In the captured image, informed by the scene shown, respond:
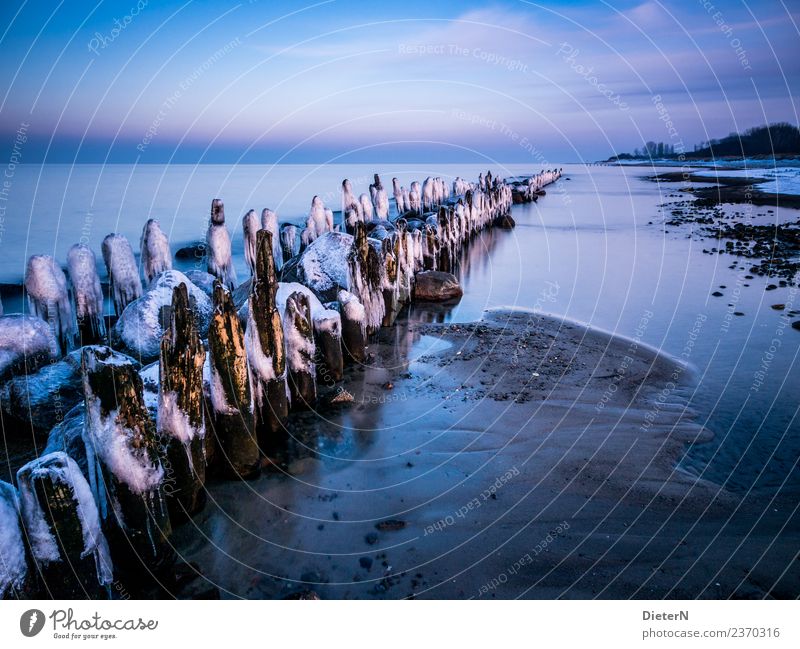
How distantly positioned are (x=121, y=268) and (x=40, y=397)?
2924 mm

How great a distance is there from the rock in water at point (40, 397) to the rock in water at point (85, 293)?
6.56 ft

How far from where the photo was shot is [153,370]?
14.5 feet

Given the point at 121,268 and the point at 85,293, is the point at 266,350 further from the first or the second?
the point at 121,268

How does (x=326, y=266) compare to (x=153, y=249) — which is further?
(x=326, y=266)

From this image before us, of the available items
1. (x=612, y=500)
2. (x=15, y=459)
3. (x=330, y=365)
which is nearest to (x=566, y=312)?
(x=330, y=365)

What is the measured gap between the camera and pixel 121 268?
291 inches

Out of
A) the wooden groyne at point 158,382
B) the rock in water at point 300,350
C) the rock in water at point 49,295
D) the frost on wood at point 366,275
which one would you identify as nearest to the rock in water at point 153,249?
the wooden groyne at point 158,382

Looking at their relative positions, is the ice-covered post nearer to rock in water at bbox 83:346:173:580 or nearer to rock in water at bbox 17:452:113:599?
rock in water at bbox 17:452:113:599

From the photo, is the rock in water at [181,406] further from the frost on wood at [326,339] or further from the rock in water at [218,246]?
the rock in water at [218,246]

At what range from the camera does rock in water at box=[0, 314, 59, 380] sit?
5102 mm

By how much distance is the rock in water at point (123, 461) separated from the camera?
3.03 metres

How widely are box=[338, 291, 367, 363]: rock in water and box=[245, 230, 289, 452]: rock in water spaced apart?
186 centimetres

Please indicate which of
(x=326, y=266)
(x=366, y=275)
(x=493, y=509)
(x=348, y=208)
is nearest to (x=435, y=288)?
(x=326, y=266)

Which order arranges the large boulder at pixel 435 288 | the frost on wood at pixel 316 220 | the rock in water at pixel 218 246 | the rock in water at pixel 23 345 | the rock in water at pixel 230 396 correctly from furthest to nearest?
the frost on wood at pixel 316 220
the large boulder at pixel 435 288
the rock in water at pixel 218 246
the rock in water at pixel 23 345
the rock in water at pixel 230 396
